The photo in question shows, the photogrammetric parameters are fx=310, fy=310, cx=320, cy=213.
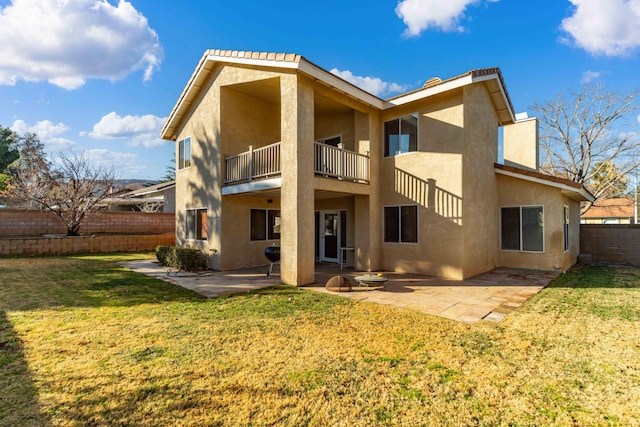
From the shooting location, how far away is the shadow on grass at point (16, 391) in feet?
9.13

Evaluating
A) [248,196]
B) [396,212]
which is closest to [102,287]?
[248,196]

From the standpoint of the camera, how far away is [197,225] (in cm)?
1272

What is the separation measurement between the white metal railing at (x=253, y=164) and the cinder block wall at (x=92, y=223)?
35.9ft

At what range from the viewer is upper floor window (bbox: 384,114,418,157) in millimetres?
10867

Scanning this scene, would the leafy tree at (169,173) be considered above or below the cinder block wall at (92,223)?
above

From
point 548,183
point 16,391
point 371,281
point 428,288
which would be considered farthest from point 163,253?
point 548,183

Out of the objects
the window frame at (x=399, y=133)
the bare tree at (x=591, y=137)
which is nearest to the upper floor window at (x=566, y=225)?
the window frame at (x=399, y=133)

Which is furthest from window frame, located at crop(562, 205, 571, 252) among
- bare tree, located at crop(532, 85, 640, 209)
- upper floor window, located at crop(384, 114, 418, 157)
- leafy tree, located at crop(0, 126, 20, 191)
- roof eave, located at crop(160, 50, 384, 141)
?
leafy tree, located at crop(0, 126, 20, 191)

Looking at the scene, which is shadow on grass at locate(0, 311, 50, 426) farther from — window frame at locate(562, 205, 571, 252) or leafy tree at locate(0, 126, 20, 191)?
leafy tree at locate(0, 126, 20, 191)

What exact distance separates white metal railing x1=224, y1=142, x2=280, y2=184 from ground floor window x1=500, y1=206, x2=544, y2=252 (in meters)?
8.74

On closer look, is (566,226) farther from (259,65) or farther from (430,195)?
(259,65)

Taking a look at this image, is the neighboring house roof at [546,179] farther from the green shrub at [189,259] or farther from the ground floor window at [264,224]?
the green shrub at [189,259]

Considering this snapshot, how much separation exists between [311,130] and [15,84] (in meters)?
16.1

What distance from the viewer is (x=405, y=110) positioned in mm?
11000
